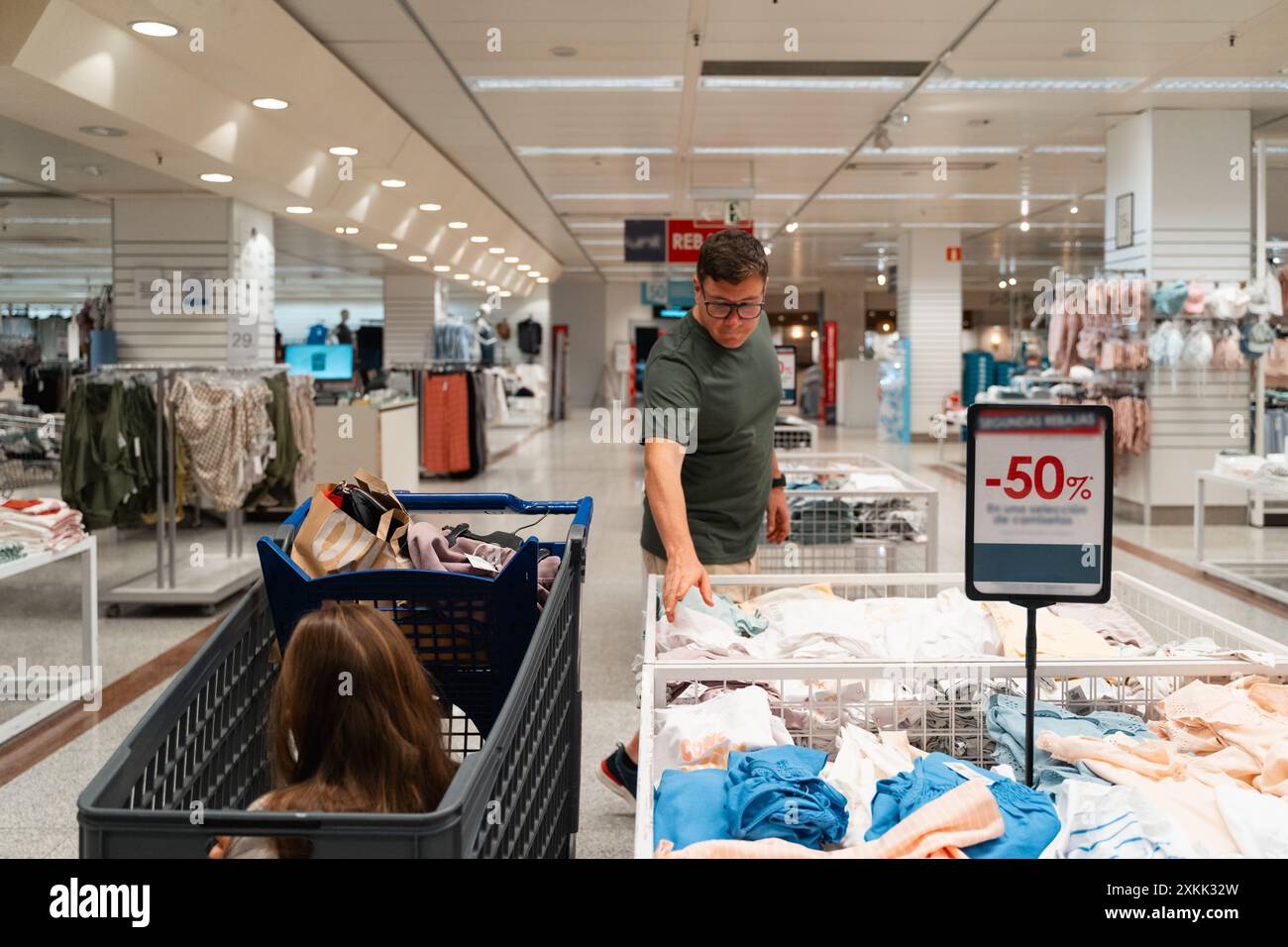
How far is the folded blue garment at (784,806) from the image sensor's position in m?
1.67

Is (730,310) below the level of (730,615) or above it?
above

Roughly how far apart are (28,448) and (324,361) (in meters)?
7.45

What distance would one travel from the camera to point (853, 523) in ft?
18.5

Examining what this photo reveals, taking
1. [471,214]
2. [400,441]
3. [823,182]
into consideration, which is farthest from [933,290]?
[400,441]

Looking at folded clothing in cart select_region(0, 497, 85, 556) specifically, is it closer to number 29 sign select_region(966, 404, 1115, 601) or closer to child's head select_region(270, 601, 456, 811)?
child's head select_region(270, 601, 456, 811)

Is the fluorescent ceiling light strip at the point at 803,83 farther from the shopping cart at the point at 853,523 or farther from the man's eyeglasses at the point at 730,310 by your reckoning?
the man's eyeglasses at the point at 730,310

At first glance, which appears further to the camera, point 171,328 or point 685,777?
point 171,328

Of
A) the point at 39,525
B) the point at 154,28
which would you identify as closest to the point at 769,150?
the point at 154,28

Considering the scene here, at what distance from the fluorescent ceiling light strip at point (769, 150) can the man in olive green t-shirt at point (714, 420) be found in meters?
8.29

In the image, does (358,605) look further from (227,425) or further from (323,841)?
(227,425)

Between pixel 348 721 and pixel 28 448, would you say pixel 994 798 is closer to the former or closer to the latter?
pixel 348 721

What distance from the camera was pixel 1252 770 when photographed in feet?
6.39

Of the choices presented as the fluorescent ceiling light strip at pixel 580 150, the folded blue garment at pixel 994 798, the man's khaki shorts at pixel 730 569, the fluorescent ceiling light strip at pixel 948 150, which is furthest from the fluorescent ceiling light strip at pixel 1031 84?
the folded blue garment at pixel 994 798
